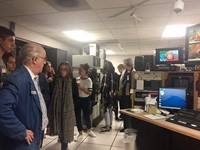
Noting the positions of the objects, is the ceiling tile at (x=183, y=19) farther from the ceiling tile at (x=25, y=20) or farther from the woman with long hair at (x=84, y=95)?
the ceiling tile at (x=25, y=20)

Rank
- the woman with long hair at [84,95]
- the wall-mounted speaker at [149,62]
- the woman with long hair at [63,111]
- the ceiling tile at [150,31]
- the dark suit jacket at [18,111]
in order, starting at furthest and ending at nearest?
the ceiling tile at [150,31] → the woman with long hair at [84,95] → the wall-mounted speaker at [149,62] → the woman with long hair at [63,111] → the dark suit jacket at [18,111]

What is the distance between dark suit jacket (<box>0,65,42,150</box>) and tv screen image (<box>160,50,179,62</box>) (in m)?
2.09

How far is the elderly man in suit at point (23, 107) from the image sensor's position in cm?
129

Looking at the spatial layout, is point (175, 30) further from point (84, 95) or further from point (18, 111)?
point (18, 111)

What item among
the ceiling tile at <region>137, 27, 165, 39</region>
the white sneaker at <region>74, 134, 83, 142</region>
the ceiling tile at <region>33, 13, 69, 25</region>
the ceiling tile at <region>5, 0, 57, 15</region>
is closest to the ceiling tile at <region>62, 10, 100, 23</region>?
the ceiling tile at <region>33, 13, 69, 25</region>

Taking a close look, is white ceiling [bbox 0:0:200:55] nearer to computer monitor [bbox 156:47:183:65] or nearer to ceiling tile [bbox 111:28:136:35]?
ceiling tile [bbox 111:28:136:35]

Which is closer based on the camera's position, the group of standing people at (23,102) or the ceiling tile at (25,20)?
the group of standing people at (23,102)

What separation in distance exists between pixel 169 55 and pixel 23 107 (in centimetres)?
224

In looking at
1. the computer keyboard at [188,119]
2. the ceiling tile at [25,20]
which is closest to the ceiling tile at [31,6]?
the ceiling tile at [25,20]

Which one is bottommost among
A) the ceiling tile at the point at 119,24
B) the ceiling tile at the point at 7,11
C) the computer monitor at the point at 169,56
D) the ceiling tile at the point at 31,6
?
the computer monitor at the point at 169,56

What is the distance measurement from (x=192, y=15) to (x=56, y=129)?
340 centimetres

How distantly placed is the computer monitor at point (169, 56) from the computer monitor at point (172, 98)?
466mm

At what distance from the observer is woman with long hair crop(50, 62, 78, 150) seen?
9.02 ft

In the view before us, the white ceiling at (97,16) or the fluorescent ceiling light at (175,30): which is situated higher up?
the fluorescent ceiling light at (175,30)
